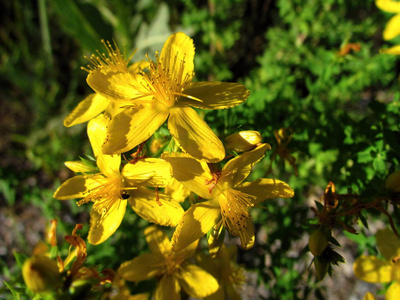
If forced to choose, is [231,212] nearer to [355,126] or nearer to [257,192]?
[257,192]

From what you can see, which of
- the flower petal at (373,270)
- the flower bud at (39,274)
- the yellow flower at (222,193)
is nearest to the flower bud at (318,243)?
the yellow flower at (222,193)

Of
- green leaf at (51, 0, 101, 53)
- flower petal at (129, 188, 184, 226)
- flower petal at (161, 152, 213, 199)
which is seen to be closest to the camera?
flower petal at (161, 152, 213, 199)

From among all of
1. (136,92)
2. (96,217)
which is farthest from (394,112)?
(96,217)

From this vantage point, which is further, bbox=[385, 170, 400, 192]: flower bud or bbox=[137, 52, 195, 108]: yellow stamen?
bbox=[137, 52, 195, 108]: yellow stamen

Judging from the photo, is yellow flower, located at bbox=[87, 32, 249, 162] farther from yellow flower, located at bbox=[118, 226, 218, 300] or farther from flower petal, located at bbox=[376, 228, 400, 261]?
flower petal, located at bbox=[376, 228, 400, 261]

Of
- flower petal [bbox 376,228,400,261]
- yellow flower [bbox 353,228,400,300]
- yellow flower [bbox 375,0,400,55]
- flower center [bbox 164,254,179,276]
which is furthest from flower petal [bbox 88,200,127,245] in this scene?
yellow flower [bbox 375,0,400,55]

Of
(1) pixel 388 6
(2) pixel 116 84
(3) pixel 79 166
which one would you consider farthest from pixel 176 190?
(1) pixel 388 6

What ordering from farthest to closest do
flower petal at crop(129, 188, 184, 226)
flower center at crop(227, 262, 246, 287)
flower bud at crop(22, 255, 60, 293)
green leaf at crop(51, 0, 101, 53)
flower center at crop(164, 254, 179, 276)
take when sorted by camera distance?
1. green leaf at crop(51, 0, 101, 53)
2. flower center at crop(227, 262, 246, 287)
3. flower center at crop(164, 254, 179, 276)
4. flower petal at crop(129, 188, 184, 226)
5. flower bud at crop(22, 255, 60, 293)
